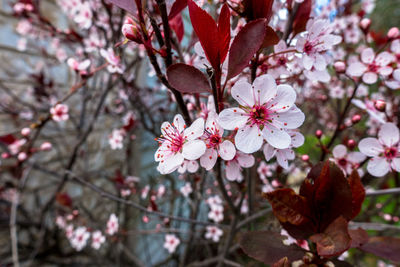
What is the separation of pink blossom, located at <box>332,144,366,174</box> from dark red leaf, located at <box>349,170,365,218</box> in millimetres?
200

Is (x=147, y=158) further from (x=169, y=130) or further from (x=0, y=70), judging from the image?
(x=169, y=130)

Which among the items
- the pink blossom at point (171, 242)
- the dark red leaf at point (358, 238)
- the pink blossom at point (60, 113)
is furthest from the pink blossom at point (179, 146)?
the pink blossom at point (171, 242)

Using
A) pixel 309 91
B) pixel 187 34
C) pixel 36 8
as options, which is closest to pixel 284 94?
pixel 187 34

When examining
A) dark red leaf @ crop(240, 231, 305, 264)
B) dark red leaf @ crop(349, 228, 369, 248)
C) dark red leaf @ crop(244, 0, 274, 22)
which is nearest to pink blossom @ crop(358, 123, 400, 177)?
dark red leaf @ crop(349, 228, 369, 248)

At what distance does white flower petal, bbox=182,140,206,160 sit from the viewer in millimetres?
342

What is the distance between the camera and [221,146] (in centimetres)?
37

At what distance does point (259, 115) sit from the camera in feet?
1.29

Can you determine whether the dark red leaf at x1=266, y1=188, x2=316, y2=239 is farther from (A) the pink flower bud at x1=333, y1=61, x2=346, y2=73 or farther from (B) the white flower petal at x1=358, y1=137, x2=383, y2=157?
(A) the pink flower bud at x1=333, y1=61, x2=346, y2=73

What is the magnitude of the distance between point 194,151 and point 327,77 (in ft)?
1.04

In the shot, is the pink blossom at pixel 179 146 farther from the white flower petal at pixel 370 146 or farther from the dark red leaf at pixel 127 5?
the white flower petal at pixel 370 146

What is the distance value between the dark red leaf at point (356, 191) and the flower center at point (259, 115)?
0.59ft

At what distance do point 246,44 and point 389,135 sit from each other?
41 centimetres

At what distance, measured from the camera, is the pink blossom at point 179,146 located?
13.8 inches

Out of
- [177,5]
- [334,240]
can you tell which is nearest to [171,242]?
[334,240]
